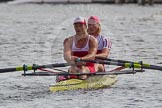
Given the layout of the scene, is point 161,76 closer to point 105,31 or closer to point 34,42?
point 34,42

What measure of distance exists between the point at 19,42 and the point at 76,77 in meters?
21.4

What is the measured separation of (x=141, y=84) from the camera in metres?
26.3

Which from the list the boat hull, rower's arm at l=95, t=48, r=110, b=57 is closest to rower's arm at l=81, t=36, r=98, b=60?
the boat hull

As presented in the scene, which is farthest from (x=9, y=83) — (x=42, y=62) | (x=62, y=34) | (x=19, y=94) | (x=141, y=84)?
(x=62, y=34)

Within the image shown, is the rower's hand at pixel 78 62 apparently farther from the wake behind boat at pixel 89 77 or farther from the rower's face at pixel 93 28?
the rower's face at pixel 93 28

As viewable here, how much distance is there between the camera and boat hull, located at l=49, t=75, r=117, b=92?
77.3 ft

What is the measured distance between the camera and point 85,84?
24.0 metres

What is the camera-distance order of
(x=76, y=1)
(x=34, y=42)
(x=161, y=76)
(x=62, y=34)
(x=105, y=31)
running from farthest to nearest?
1. (x=76, y=1)
2. (x=105, y=31)
3. (x=62, y=34)
4. (x=34, y=42)
5. (x=161, y=76)

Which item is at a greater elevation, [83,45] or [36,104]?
[83,45]

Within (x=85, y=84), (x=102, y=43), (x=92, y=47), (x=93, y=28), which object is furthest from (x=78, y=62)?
(x=93, y=28)

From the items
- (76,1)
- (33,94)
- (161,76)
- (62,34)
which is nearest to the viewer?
(33,94)

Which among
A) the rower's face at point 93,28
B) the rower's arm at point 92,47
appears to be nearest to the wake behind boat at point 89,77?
the rower's arm at point 92,47

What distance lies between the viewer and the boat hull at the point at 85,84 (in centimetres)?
2355

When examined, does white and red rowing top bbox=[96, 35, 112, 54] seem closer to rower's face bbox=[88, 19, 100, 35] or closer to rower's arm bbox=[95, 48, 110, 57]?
rower's arm bbox=[95, 48, 110, 57]
